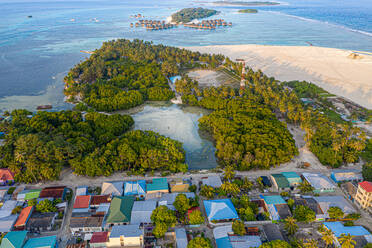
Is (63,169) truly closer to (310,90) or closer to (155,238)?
(155,238)

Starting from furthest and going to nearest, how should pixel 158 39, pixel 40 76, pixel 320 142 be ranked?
pixel 158 39 → pixel 40 76 → pixel 320 142

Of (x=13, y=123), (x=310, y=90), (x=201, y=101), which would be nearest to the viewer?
(x=13, y=123)

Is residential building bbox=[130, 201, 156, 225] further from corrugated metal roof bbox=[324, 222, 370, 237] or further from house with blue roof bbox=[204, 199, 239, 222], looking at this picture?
corrugated metal roof bbox=[324, 222, 370, 237]

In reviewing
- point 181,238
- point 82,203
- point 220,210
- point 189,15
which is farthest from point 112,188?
point 189,15

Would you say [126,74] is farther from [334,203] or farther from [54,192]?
[334,203]

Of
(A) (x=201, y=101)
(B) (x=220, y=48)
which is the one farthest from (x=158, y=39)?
(A) (x=201, y=101)

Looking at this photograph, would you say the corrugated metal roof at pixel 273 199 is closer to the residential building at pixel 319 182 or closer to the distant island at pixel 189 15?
the residential building at pixel 319 182

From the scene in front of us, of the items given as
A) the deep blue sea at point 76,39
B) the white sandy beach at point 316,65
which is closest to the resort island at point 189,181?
the white sandy beach at point 316,65
